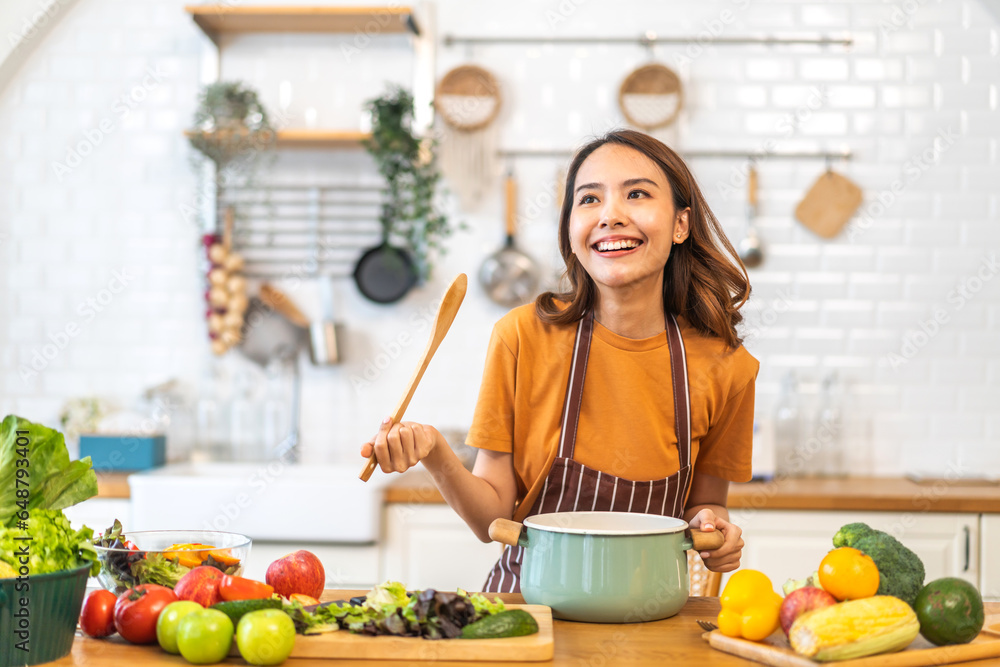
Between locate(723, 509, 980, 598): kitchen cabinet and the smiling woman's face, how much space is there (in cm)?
126

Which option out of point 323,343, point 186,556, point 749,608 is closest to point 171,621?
point 186,556

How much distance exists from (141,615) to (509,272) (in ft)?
7.29

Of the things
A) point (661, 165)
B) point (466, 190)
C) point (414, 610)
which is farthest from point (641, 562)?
point (466, 190)

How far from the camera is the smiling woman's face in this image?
5.02 ft

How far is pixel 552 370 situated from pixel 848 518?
1349 millimetres

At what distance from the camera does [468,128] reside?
3.13m

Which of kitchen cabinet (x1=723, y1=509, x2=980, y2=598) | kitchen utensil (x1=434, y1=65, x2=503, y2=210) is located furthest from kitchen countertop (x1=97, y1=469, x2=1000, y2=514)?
kitchen utensil (x1=434, y1=65, x2=503, y2=210)

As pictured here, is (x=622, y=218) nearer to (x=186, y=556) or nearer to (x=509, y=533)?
(x=509, y=533)

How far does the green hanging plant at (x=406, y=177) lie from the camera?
2.97m

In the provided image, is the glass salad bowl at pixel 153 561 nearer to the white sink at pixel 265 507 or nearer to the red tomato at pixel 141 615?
the red tomato at pixel 141 615

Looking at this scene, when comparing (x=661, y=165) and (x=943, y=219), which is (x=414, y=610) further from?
(x=943, y=219)

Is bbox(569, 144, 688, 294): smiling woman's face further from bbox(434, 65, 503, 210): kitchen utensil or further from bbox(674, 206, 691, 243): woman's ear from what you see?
bbox(434, 65, 503, 210): kitchen utensil

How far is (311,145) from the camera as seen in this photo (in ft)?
10.2

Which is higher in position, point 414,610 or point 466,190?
point 466,190
